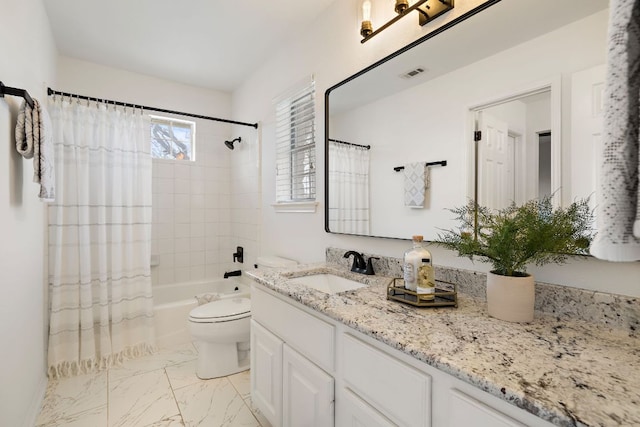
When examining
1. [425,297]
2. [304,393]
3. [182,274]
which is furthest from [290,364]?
[182,274]

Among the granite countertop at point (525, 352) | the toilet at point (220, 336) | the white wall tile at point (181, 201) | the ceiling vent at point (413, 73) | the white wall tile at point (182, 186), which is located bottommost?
the toilet at point (220, 336)

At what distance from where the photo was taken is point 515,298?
3.00 ft

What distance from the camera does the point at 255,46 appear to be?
2.47 m

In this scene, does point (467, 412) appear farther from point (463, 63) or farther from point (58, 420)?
point (58, 420)

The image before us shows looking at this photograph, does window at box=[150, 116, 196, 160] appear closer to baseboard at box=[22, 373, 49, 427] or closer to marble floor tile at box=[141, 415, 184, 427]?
baseboard at box=[22, 373, 49, 427]

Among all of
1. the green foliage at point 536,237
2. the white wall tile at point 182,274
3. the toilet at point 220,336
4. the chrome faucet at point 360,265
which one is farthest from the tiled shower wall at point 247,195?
the green foliage at point 536,237

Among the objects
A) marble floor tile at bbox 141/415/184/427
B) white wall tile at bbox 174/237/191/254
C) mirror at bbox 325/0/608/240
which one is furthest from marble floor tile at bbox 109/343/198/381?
mirror at bbox 325/0/608/240

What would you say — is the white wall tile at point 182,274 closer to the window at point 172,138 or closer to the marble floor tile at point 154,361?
the marble floor tile at point 154,361

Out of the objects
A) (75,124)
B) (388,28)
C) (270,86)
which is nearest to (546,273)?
(388,28)

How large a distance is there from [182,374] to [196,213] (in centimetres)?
166

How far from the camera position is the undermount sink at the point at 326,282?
5.28ft

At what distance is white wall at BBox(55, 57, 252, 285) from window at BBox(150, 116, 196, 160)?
74 millimetres

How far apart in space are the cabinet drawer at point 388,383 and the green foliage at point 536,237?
0.45 m

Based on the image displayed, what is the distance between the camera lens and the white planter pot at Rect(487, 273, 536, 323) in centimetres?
91
